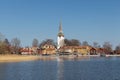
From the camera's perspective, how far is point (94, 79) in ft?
159

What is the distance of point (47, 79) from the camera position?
49062 millimetres

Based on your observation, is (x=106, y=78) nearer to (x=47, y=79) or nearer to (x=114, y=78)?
(x=114, y=78)

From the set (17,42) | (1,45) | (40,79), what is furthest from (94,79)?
(17,42)

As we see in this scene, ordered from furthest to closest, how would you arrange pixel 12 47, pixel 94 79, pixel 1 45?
pixel 12 47
pixel 1 45
pixel 94 79

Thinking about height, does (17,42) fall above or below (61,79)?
above

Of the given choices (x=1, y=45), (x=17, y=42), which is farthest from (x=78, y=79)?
(x=17, y=42)

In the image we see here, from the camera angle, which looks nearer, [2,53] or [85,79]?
[85,79]

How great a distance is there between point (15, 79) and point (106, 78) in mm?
14260

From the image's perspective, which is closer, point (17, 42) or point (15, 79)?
point (15, 79)

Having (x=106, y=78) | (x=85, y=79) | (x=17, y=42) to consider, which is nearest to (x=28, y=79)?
(x=85, y=79)

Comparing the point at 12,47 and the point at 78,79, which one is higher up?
the point at 12,47

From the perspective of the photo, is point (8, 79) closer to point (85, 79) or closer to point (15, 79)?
point (15, 79)

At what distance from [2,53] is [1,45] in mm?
4959

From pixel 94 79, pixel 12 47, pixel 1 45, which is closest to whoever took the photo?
pixel 94 79
